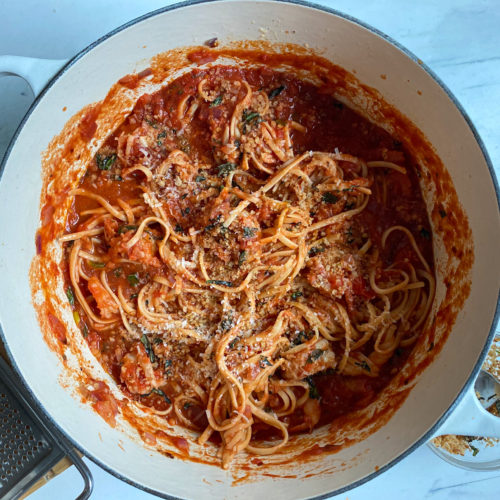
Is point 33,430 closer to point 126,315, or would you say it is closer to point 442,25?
point 126,315

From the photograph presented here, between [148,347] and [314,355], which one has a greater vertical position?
[148,347]

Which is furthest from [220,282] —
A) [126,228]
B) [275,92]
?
[275,92]

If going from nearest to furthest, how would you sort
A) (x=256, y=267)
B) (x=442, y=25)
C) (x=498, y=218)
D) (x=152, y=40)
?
(x=498, y=218)
(x=152, y=40)
(x=256, y=267)
(x=442, y=25)

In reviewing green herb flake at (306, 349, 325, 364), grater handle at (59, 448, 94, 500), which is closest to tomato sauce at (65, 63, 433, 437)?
green herb flake at (306, 349, 325, 364)

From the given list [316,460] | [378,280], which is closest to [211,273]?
[378,280]

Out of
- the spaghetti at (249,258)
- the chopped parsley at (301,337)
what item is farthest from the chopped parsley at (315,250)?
the chopped parsley at (301,337)

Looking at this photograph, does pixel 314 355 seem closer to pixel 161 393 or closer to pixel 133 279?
pixel 161 393
